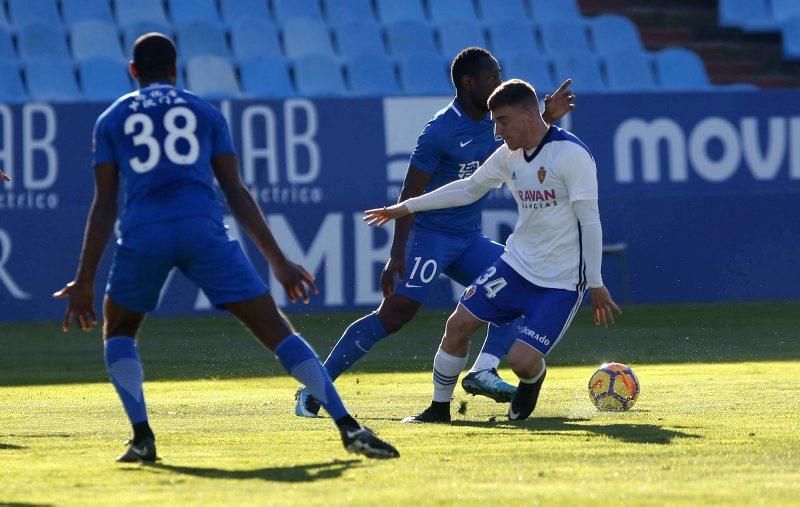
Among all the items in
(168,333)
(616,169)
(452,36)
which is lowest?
(168,333)

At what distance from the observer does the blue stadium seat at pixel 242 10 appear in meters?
19.7

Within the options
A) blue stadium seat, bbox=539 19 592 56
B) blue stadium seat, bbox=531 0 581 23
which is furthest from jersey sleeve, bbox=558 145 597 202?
blue stadium seat, bbox=531 0 581 23

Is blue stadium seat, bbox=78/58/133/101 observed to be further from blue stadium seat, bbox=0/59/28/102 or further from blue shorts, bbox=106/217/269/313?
blue shorts, bbox=106/217/269/313

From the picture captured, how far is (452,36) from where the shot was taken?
20125 millimetres

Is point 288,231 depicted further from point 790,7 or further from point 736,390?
point 790,7

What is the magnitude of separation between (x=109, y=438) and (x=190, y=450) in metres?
0.77

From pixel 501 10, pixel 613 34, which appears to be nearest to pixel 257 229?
pixel 501 10

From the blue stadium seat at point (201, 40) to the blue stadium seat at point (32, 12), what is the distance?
1529 mm

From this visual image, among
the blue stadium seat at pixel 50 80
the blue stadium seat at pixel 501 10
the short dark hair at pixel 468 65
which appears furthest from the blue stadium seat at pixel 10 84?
the short dark hair at pixel 468 65

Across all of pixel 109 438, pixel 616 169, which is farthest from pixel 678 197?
pixel 109 438

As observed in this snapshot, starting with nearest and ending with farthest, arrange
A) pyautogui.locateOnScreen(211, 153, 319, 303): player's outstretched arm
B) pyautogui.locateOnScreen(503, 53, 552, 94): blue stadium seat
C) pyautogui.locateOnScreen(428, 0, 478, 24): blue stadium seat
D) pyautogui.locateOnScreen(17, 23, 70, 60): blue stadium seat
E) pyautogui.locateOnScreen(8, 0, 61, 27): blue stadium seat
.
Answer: pyautogui.locateOnScreen(211, 153, 319, 303): player's outstretched arm < pyautogui.locateOnScreen(17, 23, 70, 60): blue stadium seat < pyautogui.locateOnScreen(8, 0, 61, 27): blue stadium seat < pyautogui.locateOnScreen(503, 53, 552, 94): blue stadium seat < pyautogui.locateOnScreen(428, 0, 478, 24): blue stadium seat

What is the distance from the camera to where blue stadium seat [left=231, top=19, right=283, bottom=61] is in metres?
19.2

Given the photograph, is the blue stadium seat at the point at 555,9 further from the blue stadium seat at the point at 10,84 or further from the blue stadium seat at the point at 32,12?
the blue stadium seat at the point at 10,84

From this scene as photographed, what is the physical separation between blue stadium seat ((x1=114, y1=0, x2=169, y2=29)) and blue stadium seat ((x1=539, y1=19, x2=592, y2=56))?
4.92 metres
